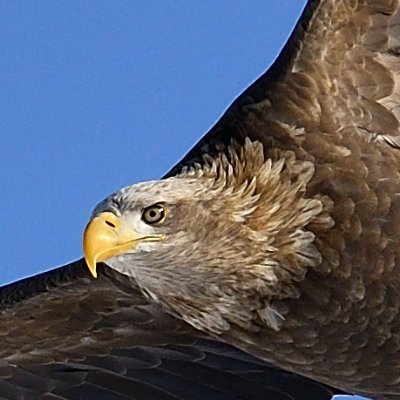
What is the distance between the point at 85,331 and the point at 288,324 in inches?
79.0

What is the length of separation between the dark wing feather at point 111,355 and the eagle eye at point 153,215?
1729 mm

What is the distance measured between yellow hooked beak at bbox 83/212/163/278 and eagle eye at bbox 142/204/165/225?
82mm

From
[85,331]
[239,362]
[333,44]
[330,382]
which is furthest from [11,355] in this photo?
[333,44]

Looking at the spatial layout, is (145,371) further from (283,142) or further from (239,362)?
(283,142)

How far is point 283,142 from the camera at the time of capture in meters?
7.28

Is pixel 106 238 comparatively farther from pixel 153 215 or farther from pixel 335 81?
pixel 335 81

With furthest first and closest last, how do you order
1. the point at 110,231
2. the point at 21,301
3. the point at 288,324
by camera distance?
the point at 21,301
the point at 288,324
the point at 110,231

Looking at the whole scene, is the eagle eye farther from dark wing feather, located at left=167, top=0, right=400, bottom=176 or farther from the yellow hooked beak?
dark wing feather, located at left=167, top=0, right=400, bottom=176

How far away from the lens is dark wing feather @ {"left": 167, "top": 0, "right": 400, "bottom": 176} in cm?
715

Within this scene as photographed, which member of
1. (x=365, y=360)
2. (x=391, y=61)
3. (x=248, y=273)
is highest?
(x=391, y=61)

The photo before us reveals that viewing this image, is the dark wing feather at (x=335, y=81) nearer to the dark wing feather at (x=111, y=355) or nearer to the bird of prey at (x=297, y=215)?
the bird of prey at (x=297, y=215)

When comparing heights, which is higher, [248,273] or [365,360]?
[248,273]

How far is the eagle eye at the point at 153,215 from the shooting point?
7.03 metres

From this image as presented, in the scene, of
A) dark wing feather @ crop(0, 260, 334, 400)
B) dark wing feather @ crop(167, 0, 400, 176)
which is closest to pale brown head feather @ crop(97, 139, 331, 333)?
dark wing feather @ crop(167, 0, 400, 176)
